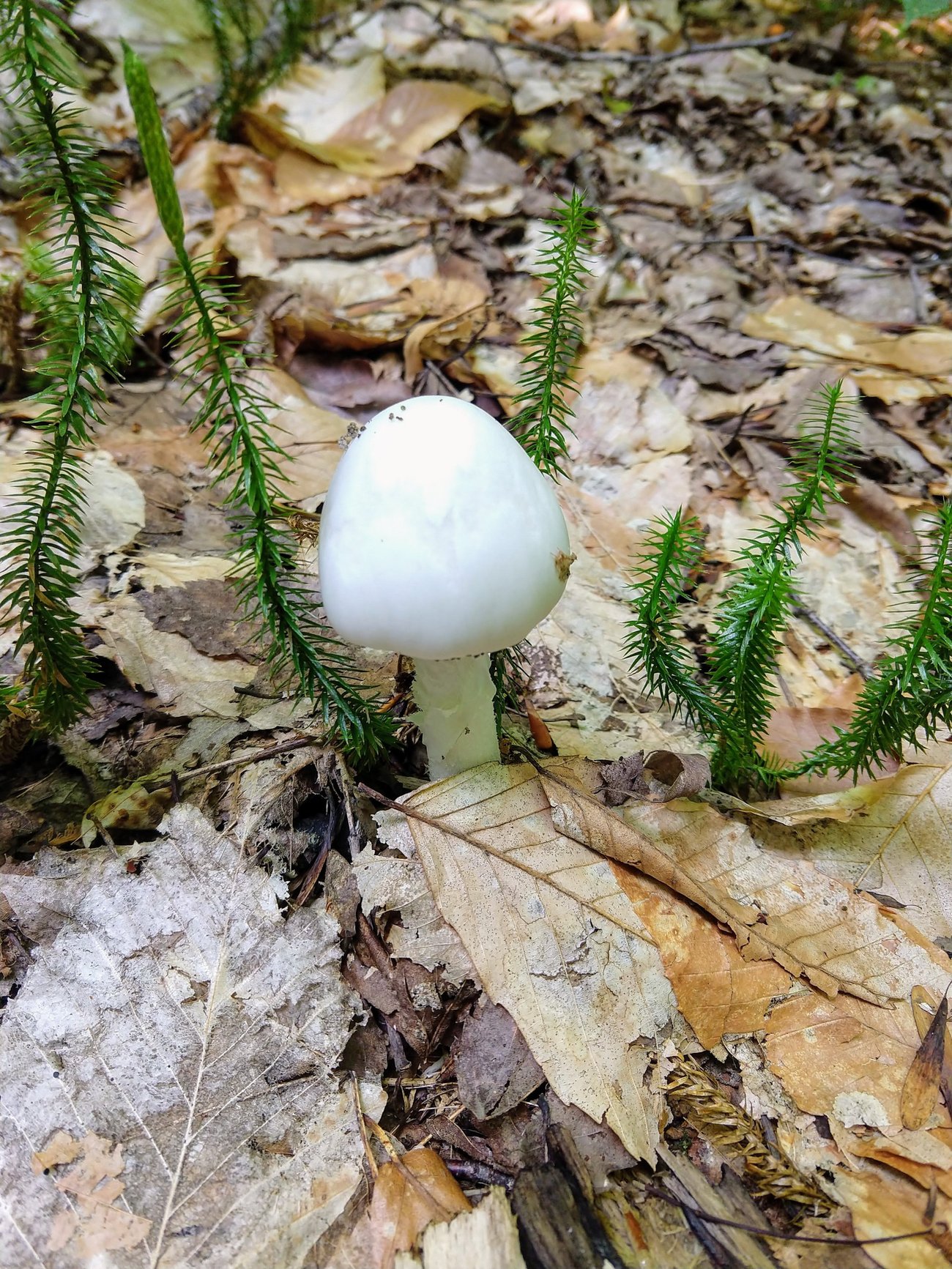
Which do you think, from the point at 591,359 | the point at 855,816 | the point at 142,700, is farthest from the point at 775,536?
the point at 591,359

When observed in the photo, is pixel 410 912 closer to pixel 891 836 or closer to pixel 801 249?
pixel 891 836

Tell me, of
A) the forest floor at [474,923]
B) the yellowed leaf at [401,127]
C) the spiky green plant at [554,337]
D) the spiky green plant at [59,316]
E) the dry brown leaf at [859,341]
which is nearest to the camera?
the spiky green plant at [59,316]

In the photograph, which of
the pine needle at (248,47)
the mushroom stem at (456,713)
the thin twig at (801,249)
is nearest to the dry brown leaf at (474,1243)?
the mushroom stem at (456,713)

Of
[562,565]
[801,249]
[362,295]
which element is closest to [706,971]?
[562,565]

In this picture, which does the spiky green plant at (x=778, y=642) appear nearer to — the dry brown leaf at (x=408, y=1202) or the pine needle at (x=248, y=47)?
the dry brown leaf at (x=408, y=1202)

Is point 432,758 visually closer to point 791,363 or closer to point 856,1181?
point 856,1181

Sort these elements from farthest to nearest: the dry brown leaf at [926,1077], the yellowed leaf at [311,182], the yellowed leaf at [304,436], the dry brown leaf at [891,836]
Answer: the yellowed leaf at [311,182], the yellowed leaf at [304,436], the dry brown leaf at [891,836], the dry brown leaf at [926,1077]

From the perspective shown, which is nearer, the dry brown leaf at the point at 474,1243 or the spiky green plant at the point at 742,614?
the dry brown leaf at the point at 474,1243
